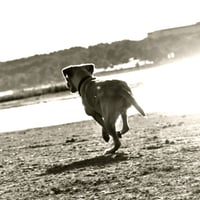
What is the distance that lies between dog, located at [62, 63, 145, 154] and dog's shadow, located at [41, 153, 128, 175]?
386 mm

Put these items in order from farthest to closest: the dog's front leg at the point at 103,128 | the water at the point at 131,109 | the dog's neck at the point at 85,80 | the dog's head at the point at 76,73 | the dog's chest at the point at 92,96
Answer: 1. the water at the point at 131,109
2. the dog's head at the point at 76,73
3. the dog's neck at the point at 85,80
4. the dog's front leg at the point at 103,128
5. the dog's chest at the point at 92,96

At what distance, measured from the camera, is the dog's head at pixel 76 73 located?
9977 millimetres

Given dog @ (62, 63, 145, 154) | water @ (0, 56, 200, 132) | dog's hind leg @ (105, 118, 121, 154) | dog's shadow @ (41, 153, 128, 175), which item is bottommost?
water @ (0, 56, 200, 132)

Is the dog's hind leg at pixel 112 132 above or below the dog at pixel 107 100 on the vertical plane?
below

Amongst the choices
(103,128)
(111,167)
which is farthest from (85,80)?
(111,167)

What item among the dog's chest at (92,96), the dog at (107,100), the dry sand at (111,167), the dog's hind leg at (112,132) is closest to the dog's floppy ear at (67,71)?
the dog at (107,100)

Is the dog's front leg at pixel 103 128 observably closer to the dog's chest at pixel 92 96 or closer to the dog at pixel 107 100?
the dog at pixel 107 100

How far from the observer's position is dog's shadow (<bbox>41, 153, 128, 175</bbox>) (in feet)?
27.1

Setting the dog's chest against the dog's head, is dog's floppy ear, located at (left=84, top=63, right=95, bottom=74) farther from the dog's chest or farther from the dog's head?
the dog's chest

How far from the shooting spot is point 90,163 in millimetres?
8508

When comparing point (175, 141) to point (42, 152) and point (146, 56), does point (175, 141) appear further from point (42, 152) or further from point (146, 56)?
point (146, 56)

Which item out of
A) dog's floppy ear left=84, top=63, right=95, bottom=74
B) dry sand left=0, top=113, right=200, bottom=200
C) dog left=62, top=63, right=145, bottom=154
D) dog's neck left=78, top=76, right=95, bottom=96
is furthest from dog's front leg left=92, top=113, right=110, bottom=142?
dog's floppy ear left=84, top=63, right=95, bottom=74

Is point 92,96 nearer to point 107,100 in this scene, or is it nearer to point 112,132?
point 107,100

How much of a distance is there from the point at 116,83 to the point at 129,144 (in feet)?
5.41
